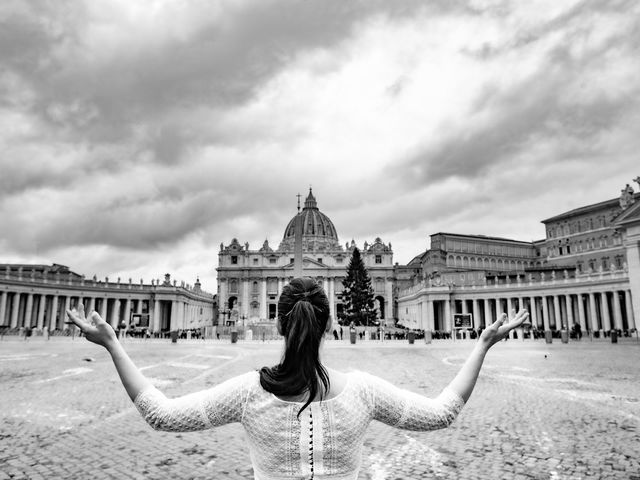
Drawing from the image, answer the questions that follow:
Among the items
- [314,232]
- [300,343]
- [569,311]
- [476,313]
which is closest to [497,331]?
[300,343]

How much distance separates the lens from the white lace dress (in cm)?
232

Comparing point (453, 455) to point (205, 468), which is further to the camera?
point (453, 455)

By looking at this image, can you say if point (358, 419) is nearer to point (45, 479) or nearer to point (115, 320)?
point (45, 479)

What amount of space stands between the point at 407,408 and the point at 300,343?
70 centimetres

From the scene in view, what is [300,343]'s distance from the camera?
2.40 m

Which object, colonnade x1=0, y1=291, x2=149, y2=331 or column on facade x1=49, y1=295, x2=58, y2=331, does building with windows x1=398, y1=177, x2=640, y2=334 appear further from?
column on facade x1=49, y1=295, x2=58, y2=331

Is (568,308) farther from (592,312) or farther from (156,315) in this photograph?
(156,315)

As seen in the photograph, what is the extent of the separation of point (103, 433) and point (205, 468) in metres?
3.15

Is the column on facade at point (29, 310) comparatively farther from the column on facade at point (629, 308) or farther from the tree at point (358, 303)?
the column on facade at point (629, 308)

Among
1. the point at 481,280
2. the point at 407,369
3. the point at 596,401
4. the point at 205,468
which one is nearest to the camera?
the point at 205,468

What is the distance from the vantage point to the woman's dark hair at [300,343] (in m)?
2.34

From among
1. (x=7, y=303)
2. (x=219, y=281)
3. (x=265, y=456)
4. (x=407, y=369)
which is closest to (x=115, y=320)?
(x=7, y=303)

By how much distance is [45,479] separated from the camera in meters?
6.54

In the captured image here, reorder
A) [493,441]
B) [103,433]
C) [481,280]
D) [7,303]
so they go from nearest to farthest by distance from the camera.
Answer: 1. [493,441]
2. [103,433]
3. [7,303]
4. [481,280]
